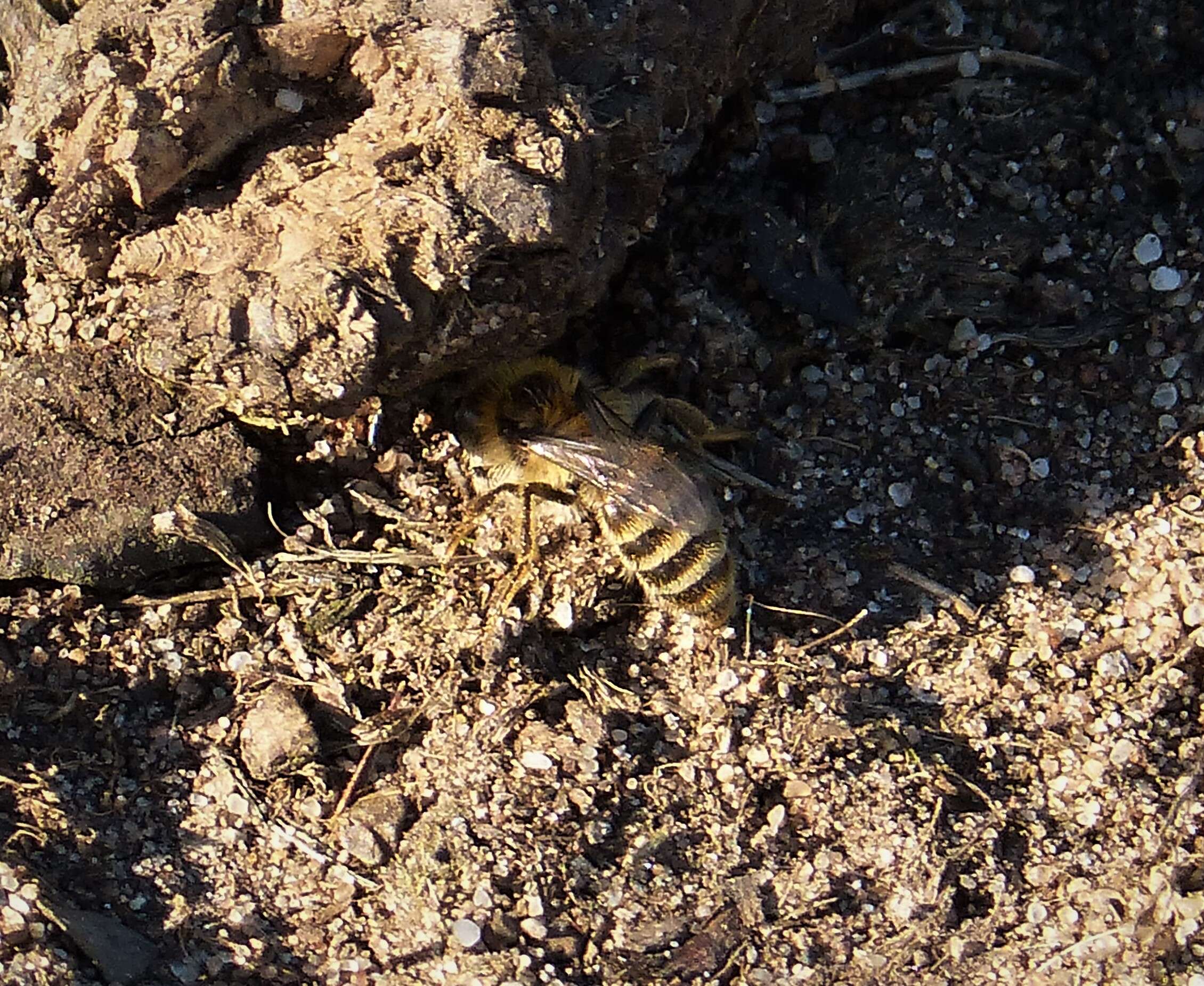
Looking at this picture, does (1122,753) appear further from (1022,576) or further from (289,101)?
(289,101)

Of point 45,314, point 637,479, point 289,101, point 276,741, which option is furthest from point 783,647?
point 45,314

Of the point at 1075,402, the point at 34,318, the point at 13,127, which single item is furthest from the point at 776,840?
the point at 13,127

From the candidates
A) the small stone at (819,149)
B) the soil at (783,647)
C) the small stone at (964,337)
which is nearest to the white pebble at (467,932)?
the soil at (783,647)

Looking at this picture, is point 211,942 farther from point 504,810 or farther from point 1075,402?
point 1075,402

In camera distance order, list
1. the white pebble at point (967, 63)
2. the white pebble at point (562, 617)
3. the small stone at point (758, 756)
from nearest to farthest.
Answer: the small stone at point (758, 756) < the white pebble at point (562, 617) < the white pebble at point (967, 63)

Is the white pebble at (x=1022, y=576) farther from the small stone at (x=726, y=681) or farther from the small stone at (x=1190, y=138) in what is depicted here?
the small stone at (x=1190, y=138)

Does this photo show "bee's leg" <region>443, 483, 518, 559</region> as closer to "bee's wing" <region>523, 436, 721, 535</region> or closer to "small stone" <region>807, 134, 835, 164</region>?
"bee's wing" <region>523, 436, 721, 535</region>
